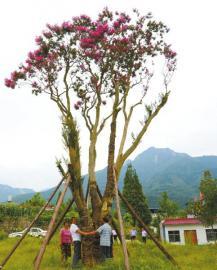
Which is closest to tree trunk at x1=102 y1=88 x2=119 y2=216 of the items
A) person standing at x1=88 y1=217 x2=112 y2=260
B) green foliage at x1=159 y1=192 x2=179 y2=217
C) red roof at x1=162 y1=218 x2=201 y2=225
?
person standing at x1=88 y1=217 x2=112 y2=260

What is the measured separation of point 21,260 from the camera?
55.6ft

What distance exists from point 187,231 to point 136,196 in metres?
14.0

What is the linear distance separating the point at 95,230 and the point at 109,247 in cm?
86

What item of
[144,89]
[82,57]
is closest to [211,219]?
[144,89]

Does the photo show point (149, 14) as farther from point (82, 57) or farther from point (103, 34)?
point (82, 57)

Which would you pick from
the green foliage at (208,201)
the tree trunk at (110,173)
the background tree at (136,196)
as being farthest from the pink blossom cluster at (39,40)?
the background tree at (136,196)

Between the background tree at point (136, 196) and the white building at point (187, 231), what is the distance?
9841 millimetres

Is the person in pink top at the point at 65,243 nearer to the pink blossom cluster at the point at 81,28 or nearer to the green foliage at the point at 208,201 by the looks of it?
the pink blossom cluster at the point at 81,28

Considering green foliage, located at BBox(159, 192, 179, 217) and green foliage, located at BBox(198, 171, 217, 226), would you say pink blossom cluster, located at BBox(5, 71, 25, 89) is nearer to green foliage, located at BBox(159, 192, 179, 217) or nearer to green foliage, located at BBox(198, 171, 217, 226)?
green foliage, located at BBox(198, 171, 217, 226)

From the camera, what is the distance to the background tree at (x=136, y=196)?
5896cm

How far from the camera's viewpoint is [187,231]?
48.2 m

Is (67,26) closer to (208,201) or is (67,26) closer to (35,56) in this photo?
(35,56)

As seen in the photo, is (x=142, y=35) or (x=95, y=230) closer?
(x=95, y=230)

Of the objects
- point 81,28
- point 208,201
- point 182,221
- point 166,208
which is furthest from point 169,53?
point 166,208
